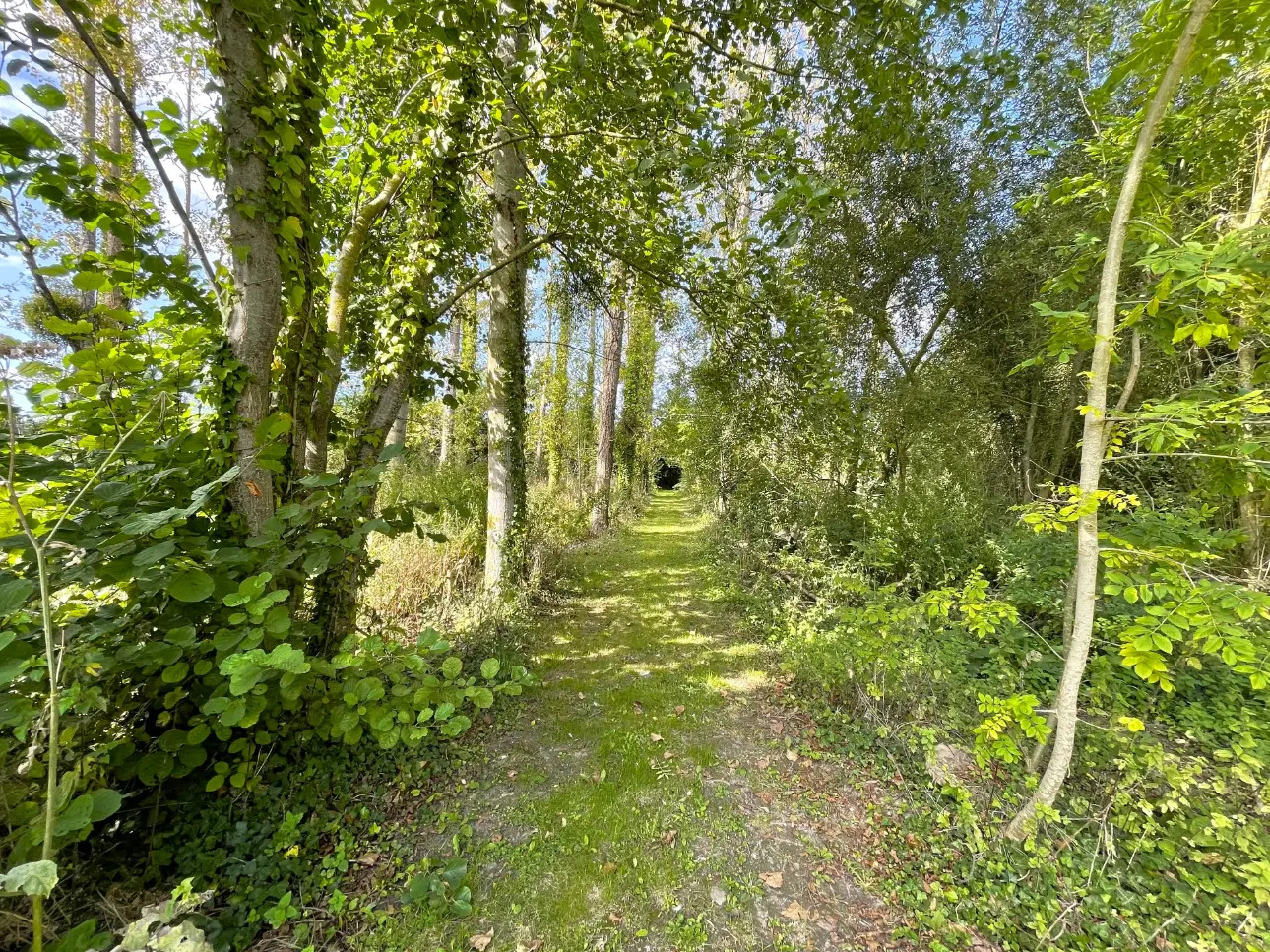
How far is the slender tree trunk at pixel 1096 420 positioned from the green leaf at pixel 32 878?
9.75 ft

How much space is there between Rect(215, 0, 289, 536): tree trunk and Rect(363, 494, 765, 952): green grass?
1.95 meters

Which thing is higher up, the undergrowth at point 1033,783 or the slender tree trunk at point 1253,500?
the slender tree trunk at point 1253,500

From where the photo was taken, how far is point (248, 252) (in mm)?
1917

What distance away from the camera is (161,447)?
154 cm

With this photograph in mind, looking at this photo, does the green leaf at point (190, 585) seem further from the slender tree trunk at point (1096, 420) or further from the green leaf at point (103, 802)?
the slender tree trunk at point (1096, 420)

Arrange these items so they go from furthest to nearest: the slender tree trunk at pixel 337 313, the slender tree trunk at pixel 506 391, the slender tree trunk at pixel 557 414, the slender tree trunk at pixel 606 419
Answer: the slender tree trunk at pixel 557 414, the slender tree trunk at pixel 606 419, the slender tree trunk at pixel 506 391, the slender tree trunk at pixel 337 313

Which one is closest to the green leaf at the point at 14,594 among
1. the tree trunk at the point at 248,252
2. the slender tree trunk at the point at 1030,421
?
the tree trunk at the point at 248,252

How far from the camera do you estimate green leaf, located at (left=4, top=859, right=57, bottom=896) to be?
0.73m

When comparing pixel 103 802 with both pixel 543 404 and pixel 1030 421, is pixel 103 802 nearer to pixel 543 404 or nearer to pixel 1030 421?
pixel 1030 421

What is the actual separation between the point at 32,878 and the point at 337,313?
104 inches

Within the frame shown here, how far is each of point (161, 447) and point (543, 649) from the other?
347 centimetres

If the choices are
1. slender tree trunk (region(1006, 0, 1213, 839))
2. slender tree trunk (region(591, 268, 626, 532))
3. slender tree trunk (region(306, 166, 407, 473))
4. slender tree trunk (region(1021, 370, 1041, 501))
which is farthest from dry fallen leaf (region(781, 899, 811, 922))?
slender tree trunk (region(591, 268, 626, 532))

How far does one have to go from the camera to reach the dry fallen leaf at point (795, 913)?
202cm

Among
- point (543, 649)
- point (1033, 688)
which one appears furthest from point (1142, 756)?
point (543, 649)
